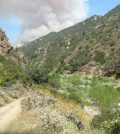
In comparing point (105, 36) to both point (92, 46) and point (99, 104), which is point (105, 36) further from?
point (99, 104)

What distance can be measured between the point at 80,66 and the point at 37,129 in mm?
128717

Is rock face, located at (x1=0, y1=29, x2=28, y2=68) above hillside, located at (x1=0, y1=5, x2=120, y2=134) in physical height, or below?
above

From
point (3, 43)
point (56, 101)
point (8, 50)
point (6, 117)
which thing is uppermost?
point (3, 43)

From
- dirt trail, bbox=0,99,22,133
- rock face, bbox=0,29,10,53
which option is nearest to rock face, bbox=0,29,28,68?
rock face, bbox=0,29,10,53

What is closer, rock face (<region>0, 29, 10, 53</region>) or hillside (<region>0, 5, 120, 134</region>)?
hillside (<region>0, 5, 120, 134</region>)

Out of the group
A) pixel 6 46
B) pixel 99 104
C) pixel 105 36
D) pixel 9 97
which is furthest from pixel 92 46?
pixel 9 97

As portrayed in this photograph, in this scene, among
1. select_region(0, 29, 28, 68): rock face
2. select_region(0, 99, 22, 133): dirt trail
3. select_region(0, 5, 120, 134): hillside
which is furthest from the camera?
select_region(0, 29, 28, 68): rock face

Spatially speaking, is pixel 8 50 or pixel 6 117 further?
pixel 8 50

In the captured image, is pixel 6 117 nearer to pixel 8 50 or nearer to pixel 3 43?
pixel 8 50

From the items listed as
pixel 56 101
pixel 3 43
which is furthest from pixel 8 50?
pixel 56 101

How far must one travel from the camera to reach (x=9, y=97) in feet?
123

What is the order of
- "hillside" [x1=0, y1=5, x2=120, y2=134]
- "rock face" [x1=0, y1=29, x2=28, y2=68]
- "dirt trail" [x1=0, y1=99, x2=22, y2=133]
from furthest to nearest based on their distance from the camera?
"rock face" [x1=0, y1=29, x2=28, y2=68] → "dirt trail" [x1=0, y1=99, x2=22, y2=133] → "hillside" [x1=0, y1=5, x2=120, y2=134]

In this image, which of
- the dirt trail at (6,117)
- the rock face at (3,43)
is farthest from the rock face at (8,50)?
the dirt trail at (6,117)

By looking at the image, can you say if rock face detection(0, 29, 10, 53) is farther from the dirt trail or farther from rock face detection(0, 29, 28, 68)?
the dirt trail
